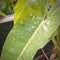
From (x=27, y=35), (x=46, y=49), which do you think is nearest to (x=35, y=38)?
(x=27, y=35)

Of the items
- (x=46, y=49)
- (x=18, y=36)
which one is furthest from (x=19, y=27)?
(x=46, y=49)

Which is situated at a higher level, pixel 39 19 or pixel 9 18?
pixel 39 19

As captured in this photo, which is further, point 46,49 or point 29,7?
point 46,49

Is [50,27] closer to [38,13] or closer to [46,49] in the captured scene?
[38,13]

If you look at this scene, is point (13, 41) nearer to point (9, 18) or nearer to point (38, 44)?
point (38, 44)

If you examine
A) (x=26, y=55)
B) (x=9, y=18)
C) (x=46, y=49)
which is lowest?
(x=46, y=49)

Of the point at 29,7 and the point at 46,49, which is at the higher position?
the point at 29,7
